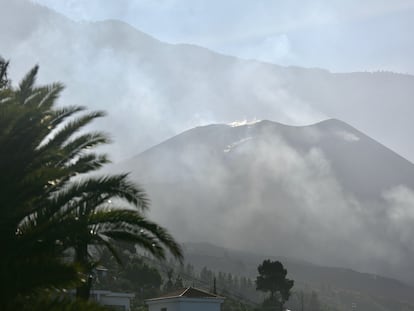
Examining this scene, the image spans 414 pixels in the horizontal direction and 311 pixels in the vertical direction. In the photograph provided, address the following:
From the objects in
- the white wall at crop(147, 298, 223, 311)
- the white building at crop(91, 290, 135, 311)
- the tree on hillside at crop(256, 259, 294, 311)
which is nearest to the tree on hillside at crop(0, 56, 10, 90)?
the white building at crop(91, 290, 135, 311)

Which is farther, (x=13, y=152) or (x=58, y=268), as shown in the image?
(x=13, y=152)

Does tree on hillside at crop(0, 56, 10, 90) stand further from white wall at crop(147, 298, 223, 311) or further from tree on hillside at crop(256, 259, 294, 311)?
tree on hillside at crop(256, 259, 294, 311)

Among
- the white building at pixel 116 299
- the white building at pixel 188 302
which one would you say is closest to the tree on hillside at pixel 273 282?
the white building at pixel 188 302

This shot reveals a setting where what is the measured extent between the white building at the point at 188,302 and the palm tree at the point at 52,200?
27516 mm

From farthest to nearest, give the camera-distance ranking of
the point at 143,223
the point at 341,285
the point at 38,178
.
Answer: the point at 341,285, the point at 143,223, the point at 38,178

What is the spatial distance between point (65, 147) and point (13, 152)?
1771 millimetres

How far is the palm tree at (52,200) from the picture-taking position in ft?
44.2

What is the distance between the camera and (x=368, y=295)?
183000 millimetres

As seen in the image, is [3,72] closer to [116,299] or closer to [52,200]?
[52,200]

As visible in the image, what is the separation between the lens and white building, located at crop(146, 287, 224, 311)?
43.8 m

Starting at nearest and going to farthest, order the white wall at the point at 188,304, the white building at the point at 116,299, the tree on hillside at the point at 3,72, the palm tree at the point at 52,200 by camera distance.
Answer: the palm tree at the point at 52,200 < the tree on hillside at the point at 3,72 < the white building at the point at 116,299 < the white wall at the point at 188,304

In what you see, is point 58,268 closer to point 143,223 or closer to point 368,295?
point 143,223

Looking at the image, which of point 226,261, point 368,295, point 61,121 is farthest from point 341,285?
point 61,121

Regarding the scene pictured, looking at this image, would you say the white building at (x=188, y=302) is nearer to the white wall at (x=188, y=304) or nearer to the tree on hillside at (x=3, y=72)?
the white wall at (x=188, y=304)
